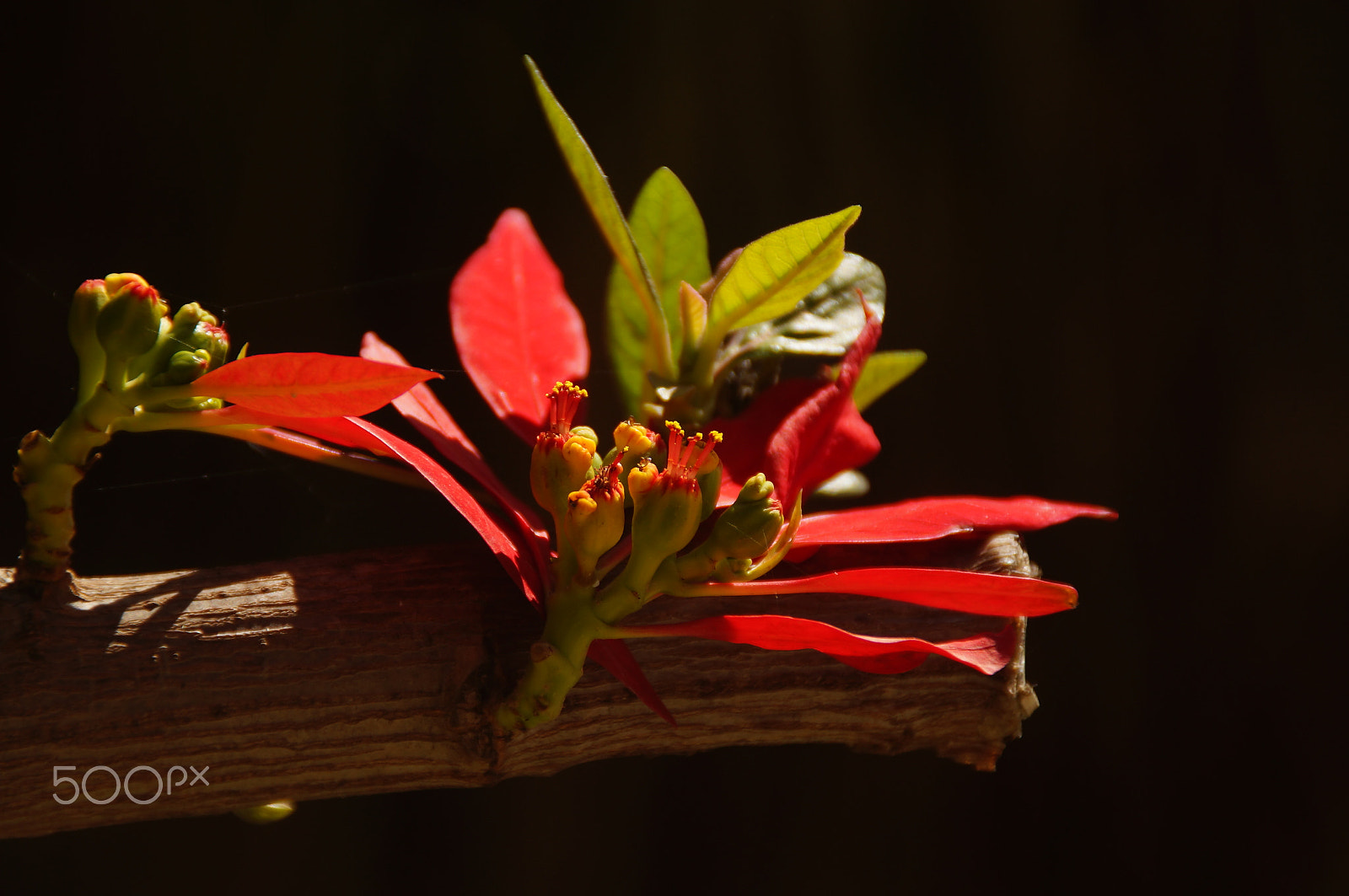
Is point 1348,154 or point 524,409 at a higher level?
point 1348,154

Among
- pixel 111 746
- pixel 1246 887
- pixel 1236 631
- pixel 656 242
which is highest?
pixel 656 242

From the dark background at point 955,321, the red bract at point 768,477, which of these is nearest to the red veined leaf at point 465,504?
the red bract at point 768,477

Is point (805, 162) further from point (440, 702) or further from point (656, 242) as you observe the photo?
point (440, 702)

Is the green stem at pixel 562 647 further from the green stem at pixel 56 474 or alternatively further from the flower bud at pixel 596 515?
the green stem at pixel 56 474

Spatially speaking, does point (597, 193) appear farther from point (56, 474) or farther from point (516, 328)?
point (56, 474)

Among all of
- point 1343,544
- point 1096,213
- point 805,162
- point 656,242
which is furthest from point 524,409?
point 1343,544

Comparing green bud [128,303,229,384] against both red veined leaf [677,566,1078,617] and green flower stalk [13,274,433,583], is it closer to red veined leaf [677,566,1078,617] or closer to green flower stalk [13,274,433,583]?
green flower stalk [13,274,433,583]

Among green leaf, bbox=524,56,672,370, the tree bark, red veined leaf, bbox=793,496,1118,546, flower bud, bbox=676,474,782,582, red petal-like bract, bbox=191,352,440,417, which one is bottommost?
the tree bark

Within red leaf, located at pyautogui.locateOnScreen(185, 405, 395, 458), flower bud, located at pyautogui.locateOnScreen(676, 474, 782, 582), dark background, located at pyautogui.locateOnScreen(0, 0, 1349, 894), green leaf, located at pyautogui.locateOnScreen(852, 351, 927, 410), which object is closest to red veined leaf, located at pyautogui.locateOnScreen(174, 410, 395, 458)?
red leaf, located at pyautogui.locateOnScreen(185, 405, 395, 458)
